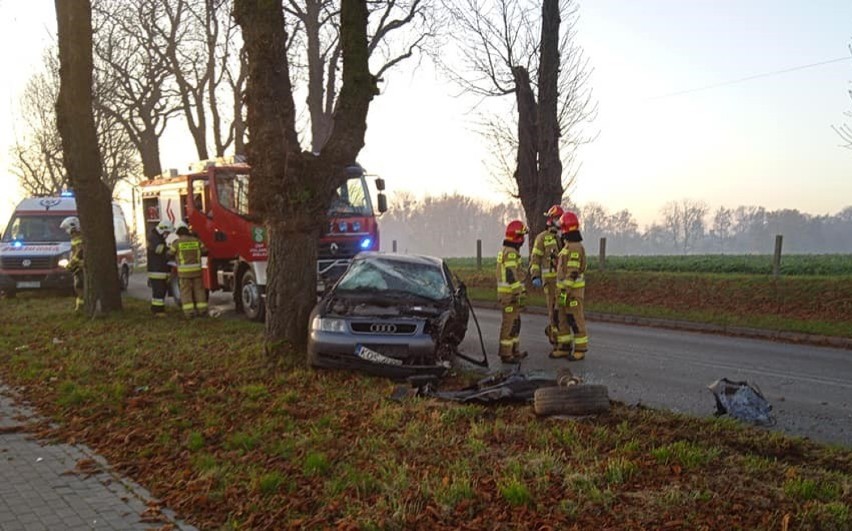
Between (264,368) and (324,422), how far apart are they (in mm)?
2352

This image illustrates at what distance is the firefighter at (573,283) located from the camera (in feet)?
31.7

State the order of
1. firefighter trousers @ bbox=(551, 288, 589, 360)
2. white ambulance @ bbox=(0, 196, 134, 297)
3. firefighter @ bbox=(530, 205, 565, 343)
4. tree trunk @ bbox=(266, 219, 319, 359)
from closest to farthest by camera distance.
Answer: tree trunk @ bbox=(266, 219, 319, 359)
firefighter trousers @ bbox=(551, 288, 589, 360)
firefighter @ bbox=(530, 205, 565, 343)
white ambulance @ bbox=(0, 196, 134, 297)

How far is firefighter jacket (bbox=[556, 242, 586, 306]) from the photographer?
9.65m

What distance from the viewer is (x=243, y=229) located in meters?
13.4

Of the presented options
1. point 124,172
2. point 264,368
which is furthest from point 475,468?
point 124,172

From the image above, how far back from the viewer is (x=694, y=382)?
8406 mm

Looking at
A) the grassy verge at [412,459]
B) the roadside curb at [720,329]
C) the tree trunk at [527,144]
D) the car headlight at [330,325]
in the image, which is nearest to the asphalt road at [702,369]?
the roadside curb at [720,329]

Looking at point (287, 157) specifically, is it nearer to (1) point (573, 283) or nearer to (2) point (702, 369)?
(1) point (573, 283)

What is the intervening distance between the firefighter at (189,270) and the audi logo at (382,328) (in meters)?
6.80

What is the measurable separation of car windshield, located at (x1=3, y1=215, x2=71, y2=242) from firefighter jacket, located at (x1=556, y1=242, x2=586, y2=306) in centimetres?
1522

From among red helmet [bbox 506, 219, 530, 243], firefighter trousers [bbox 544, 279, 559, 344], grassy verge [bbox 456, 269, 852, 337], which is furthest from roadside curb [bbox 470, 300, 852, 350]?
red helmet [bbox 506, 219, 530, 243]

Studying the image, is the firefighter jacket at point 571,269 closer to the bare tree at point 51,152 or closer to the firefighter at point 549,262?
the firefighter at point 549,262

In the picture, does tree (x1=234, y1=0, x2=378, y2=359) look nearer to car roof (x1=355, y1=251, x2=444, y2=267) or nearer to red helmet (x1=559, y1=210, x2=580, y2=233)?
car roof (x1=355, y1=251, x2=444, y2=267)

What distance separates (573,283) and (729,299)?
8.08 m
